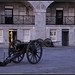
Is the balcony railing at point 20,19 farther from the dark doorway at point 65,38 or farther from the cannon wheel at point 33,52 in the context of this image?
the cannon wheel at point 33,52

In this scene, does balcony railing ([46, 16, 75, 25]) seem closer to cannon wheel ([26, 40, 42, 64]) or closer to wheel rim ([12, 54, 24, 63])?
wheel rim ([12, 54, 24, 63])

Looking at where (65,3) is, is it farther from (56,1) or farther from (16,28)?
(16,28)

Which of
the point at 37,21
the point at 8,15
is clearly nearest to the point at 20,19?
the point at 8,15

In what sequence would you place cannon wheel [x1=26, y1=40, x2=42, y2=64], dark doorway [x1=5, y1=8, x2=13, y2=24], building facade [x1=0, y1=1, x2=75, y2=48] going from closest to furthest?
cannon wheel [x1=26, y1=40, x2=42, y2=64] → building facade [x1=0, y1=1, x2=75, y2=48] → dark doorway [x1=5, y1=8, x2=13, y2=24]

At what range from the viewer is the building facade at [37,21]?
45094mm

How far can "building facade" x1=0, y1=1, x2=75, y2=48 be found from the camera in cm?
4509

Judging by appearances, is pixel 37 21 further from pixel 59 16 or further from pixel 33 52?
pixel 33 52

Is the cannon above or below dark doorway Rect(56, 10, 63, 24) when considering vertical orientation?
below

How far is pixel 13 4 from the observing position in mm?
48281

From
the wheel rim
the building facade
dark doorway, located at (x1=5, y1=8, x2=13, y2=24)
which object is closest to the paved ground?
the wheel rim

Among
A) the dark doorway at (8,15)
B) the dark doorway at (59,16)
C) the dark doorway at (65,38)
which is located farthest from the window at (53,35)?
the dark doorway at (8,15)

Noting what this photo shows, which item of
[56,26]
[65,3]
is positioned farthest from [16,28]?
[65,3]

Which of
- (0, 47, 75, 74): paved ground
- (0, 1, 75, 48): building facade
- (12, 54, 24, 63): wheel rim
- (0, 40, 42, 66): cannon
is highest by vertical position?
(0, 1, 75, 48): building facade

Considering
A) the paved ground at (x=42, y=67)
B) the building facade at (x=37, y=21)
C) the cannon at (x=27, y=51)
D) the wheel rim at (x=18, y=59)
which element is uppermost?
the building facade at (x=37, y=21)
